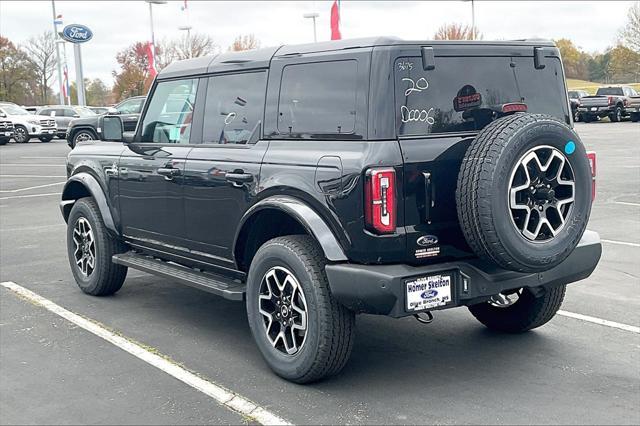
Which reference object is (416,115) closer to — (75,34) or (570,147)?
(570,147)

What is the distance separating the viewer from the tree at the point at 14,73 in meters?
68.5

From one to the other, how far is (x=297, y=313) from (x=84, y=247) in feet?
9.84

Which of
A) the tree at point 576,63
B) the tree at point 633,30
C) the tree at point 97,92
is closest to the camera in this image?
the tree at point 633,30

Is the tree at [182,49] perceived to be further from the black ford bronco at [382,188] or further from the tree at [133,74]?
the black ford bronco at [382,188]

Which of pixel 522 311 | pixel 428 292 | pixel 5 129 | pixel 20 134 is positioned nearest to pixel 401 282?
pixel 428 292

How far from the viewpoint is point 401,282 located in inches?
153

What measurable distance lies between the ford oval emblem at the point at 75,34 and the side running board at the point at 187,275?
37374 millimetres

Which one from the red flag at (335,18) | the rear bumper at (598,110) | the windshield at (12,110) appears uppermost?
the red flag at (335,18)

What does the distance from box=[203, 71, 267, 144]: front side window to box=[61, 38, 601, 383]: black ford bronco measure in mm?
13

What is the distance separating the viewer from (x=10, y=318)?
5.89 metres

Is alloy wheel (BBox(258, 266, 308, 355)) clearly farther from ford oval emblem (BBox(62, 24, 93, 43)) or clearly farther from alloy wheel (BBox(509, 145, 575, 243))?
ford oval emblem (BBox(62, 24, 93, 43))

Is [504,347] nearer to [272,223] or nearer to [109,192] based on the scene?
[272,223]

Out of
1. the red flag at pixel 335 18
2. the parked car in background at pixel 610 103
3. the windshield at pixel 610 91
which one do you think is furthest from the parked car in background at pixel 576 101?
the red flag at pixel 335 18

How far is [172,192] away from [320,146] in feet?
5.07
